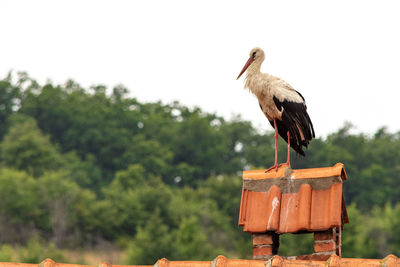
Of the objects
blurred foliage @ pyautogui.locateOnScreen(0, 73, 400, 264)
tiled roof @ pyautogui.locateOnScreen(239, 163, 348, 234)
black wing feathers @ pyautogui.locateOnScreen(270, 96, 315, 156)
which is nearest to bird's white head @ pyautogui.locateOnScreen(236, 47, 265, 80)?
black wing feathers @ pyautogui.locateOnScreen(270, 96, 315, 156)

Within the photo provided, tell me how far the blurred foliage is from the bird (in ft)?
127

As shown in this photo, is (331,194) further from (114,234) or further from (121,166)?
(121,166)

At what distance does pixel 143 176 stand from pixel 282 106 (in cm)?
8812

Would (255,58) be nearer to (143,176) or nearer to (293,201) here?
(293,201)

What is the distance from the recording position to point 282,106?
10.9 metres

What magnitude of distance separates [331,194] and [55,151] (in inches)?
3758

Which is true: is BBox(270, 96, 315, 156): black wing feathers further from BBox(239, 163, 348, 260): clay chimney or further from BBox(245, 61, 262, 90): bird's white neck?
BBox(239, 163, 348, 260): clay chimney

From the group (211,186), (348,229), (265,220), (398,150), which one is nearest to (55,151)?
(211,186)

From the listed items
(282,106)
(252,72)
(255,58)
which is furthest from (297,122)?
(255,58)

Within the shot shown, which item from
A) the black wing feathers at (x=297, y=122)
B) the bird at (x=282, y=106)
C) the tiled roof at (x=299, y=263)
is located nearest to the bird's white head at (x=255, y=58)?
the bird at (x=282, y=106)

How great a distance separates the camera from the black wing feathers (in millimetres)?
10719

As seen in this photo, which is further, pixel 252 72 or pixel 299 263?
pixel 252 72

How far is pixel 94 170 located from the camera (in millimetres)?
102875

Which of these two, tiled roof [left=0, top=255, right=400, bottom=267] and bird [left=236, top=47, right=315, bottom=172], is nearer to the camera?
tiled roof [left=0, top=255, right=400, bottom=267]
